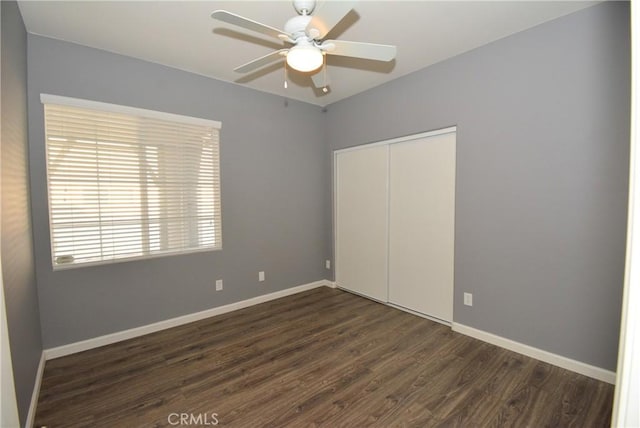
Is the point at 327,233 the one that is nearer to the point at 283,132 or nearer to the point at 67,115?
the point at 283,132

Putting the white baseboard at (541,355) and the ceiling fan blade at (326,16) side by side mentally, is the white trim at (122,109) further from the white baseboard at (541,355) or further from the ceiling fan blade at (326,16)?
the white baseboard at (541,355)

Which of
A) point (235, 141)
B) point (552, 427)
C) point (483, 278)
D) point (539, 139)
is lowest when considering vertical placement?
point (552, 427)

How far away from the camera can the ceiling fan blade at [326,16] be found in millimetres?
1357

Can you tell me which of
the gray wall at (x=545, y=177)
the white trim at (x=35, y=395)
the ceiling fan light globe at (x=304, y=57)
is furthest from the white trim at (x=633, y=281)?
the white trim at (x=35, y=395)

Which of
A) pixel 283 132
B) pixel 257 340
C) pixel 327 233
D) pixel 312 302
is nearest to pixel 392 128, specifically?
pixel 283 132

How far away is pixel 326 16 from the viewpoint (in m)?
1.47

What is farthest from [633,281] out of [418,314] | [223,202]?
[223,202]

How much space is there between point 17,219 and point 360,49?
238cm

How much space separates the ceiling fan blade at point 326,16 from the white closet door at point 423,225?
73.0 inches

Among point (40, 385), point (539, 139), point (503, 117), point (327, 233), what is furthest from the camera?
point (327, 233)

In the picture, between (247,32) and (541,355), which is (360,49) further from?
(541,355)

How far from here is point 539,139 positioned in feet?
7.46

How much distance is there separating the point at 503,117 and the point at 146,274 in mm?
3654

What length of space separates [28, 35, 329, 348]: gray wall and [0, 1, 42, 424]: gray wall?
0.17 meters
